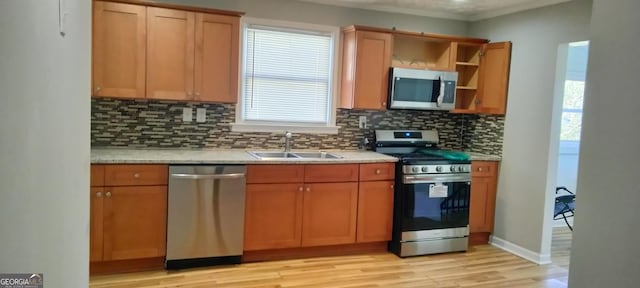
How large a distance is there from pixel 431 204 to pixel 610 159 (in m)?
2.86

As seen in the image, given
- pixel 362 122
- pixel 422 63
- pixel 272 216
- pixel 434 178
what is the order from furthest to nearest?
pixel 422 63, pixel 362 122, pixel 434 178, pixel 272 216

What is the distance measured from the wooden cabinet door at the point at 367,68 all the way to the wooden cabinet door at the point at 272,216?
3.59 feet

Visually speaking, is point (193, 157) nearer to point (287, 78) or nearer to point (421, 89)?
point (287, 78)

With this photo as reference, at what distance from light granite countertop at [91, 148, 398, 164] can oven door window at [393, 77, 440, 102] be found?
0.63m

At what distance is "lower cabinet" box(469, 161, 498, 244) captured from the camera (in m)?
4.57

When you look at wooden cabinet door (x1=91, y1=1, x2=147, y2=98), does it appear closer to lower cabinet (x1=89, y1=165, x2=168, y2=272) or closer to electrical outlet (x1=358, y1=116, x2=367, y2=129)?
lower cabinet (x1=89, y1=165, x2=168, y2=272)

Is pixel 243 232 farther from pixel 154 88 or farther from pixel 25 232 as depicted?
pixel 25 232

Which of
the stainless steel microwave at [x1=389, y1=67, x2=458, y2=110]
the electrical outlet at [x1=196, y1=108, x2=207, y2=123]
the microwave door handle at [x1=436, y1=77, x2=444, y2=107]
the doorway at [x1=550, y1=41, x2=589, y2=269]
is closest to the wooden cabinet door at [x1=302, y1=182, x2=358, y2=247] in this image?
the stainless steel microwave at [x1=389, y1=67, x2=458, y2=110]

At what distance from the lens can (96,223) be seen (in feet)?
10.9

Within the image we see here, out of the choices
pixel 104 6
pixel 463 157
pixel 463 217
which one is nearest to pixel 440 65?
pixel 463 157

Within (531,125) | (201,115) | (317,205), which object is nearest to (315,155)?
(317,205)

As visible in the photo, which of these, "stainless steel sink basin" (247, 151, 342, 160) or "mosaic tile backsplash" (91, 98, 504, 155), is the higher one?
"mosaic tile backsplash" (91, 98, 504, 155)

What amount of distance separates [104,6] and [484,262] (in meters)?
3.79

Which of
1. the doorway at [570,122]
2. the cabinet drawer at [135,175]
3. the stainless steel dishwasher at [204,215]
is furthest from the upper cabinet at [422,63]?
the cabinet drawer at [135,175]
